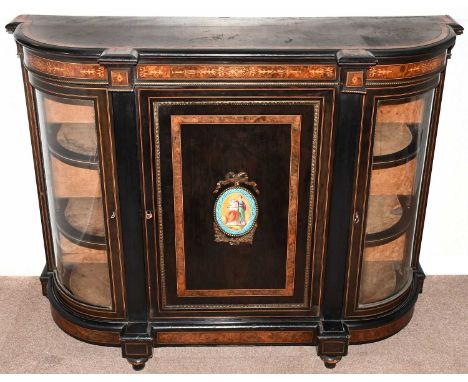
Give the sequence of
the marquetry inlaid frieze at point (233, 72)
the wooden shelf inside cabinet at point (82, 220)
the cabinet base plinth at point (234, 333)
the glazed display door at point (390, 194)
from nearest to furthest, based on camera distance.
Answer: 1. the marquetry inlaid frieze at point (233, 72)
2. the glazed display door at point (390, 194)
3. the wooden shelf inside cabinet at point (82, 220)
4. the cabinet base plinth at point (234, 333)

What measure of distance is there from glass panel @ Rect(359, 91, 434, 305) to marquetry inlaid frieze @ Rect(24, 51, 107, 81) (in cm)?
111

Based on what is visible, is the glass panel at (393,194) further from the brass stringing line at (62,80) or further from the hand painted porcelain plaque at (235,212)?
the brass stringing line at (62,80)

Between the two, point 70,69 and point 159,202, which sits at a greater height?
point 70,69

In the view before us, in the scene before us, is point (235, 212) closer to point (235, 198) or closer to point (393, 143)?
point (235, 198)

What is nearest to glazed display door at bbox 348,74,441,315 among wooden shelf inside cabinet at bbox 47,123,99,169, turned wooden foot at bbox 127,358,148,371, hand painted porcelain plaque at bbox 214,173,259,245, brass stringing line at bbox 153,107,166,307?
hand painted porcelain plaque at bbox 214,173,259,245

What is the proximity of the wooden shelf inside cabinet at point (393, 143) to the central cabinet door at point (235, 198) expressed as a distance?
240 mm

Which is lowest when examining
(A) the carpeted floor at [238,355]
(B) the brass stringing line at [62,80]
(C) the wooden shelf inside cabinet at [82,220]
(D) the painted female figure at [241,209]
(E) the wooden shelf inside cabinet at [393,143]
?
(A) the carpeted floor at [238,355]

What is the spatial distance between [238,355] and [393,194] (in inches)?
41.3

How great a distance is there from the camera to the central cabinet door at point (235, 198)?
274cm

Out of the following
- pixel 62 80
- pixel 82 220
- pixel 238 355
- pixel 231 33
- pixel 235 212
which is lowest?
pixel 238 355

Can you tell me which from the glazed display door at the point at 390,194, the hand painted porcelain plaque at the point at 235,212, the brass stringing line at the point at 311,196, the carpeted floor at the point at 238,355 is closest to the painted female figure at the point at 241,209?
the hand painted porcelain plaque at the point at 235,212

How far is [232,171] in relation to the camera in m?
2.86

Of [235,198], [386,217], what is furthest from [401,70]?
[235,198]
